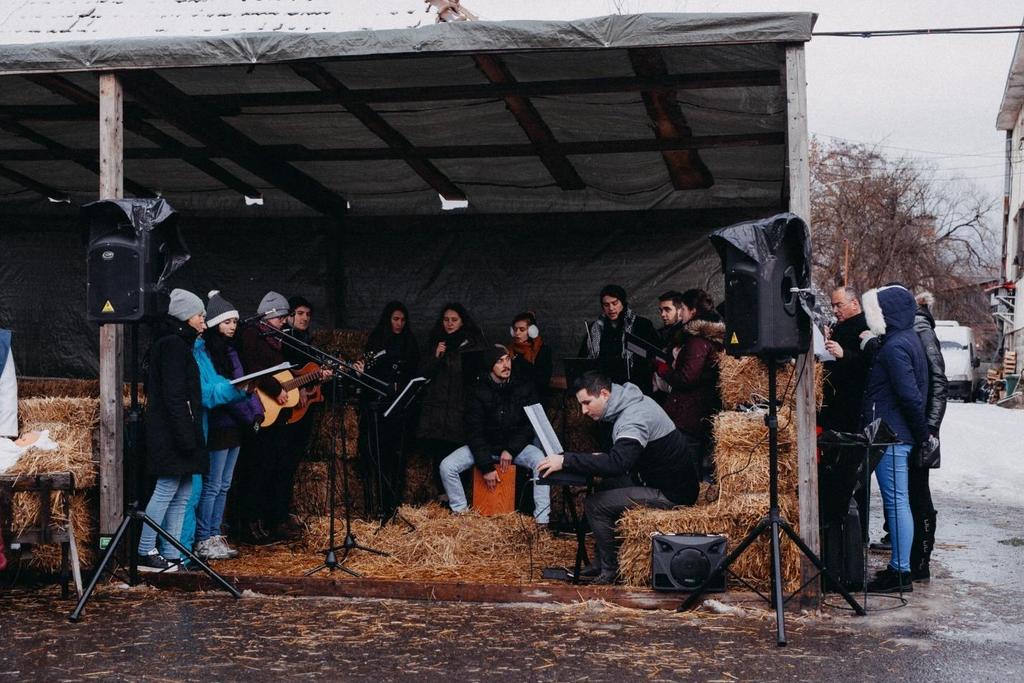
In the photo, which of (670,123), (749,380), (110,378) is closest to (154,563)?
(110,378)

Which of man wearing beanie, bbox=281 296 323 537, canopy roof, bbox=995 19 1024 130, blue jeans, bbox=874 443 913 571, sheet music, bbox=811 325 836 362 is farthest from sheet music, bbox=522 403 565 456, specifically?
canopy roof, bbox=995 19 1024 130

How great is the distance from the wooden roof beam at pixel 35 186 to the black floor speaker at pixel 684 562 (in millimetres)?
7895

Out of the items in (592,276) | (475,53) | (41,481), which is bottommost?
(41,481)

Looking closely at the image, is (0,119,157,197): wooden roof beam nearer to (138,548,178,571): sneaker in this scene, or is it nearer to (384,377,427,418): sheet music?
(384,377,427,418): sheet music

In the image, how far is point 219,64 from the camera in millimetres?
6949

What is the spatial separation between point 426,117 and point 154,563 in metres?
4.03

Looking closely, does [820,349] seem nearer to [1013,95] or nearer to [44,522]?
[44,522]

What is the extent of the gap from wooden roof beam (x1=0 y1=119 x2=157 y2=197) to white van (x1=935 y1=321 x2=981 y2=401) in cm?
2822

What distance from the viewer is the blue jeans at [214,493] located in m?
7.86

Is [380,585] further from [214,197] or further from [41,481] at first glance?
[214,197]

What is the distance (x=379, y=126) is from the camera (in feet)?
30.8

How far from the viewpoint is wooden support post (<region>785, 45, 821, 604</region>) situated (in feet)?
21.6

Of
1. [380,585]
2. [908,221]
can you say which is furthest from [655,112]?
[908,221]

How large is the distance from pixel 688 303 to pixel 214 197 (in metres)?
5.59
